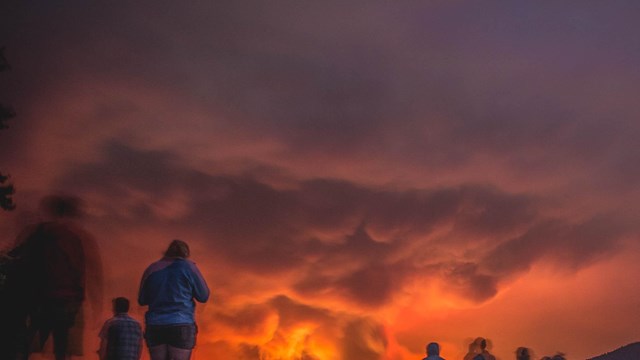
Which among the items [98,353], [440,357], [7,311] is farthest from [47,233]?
[440,357]

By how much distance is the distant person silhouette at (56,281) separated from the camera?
10.7m

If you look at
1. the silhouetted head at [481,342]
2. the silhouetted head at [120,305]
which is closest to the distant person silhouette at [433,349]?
the silhouetted head at [481,342]

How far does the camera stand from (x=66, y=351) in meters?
11.0

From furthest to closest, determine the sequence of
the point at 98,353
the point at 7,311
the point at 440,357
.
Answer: the point at 440,357 → the point at 98,353 → the point at 7,311

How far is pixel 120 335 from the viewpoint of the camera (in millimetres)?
12453

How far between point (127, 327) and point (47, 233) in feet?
7.90

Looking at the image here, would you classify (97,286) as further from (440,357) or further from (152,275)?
(440,357)

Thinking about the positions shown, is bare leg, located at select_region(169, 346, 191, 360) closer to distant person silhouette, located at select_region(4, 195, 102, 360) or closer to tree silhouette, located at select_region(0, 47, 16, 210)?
distant person silhouette, located at select_region(4, 195, 102, 360)

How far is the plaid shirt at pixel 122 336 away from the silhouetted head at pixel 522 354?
9696mm

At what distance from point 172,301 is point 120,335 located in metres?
3.62

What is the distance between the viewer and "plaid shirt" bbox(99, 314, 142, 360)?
12.5 metres

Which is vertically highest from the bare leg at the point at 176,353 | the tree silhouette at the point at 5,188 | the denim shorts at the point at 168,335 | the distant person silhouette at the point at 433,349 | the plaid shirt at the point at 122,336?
the tree silhouette at the point at 5,188

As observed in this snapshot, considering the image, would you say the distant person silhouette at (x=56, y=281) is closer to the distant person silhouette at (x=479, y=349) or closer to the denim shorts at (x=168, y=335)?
the denim shorts at (x=168, y=335)

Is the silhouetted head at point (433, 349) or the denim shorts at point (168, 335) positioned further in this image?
the silhouetted head at point (433, 349)
